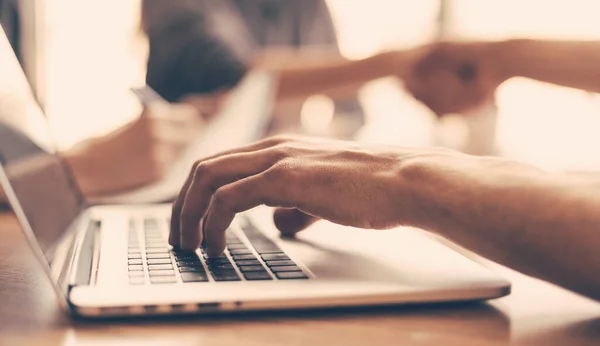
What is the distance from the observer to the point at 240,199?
469mm

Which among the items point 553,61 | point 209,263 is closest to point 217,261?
point 209,263

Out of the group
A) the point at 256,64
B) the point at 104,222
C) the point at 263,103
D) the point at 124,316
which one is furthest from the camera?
the point at 256,64

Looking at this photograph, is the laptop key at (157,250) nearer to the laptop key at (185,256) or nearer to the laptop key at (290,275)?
the laptop key at (185,256)

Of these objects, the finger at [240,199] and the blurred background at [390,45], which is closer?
the finger at [240,199]

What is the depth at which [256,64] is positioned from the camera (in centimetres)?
171

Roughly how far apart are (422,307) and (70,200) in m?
0.46

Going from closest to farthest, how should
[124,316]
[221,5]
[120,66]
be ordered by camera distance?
[124,316], [221,5], [120,66]

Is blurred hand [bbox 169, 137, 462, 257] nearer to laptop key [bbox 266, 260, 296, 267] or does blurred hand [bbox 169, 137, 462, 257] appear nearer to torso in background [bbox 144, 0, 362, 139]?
laptop key [bbox 266, 260, 296, 267]

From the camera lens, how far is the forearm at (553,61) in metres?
0.83

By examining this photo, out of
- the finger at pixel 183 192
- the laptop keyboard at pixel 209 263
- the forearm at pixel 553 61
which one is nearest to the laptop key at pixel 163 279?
the laptop keyboard at pixel 209 263

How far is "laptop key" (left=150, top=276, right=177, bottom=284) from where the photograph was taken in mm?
384

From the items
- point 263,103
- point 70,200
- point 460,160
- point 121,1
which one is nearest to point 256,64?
point 263,103

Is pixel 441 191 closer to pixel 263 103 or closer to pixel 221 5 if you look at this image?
pixel 263 103

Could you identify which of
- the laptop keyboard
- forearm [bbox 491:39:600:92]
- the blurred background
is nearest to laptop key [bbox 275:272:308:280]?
the laptop keyboard
